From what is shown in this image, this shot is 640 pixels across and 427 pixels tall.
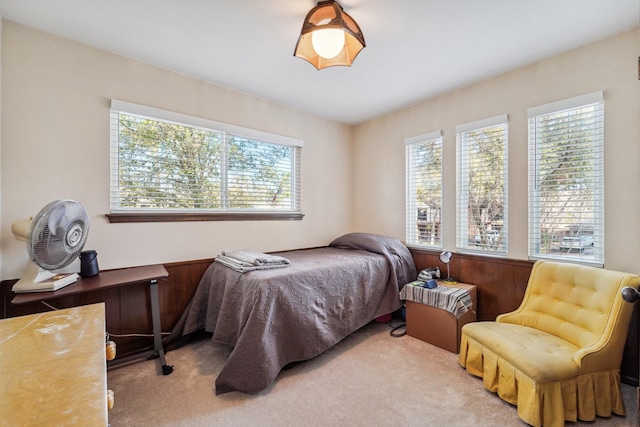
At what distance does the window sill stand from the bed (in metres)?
0.50

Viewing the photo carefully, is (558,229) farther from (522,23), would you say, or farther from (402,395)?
(402,395)

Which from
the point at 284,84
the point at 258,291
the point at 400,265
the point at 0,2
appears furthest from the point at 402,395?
the point at 0,2

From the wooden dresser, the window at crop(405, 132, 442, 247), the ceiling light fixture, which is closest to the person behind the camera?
the wooden dresser

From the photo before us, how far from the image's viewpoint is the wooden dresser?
619 millimetres

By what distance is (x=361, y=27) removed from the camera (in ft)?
6.19

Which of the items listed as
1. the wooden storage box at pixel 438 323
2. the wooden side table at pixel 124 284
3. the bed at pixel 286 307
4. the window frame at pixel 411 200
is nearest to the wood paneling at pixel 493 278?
the wooden storage box at pixel 438 323

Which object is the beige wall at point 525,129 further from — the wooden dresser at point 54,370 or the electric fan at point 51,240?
the electric fan at point 51,240

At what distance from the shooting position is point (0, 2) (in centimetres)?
167

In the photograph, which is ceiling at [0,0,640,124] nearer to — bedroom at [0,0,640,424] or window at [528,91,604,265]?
bedroom at [0,0,640,424]

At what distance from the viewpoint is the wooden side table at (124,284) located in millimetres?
1630

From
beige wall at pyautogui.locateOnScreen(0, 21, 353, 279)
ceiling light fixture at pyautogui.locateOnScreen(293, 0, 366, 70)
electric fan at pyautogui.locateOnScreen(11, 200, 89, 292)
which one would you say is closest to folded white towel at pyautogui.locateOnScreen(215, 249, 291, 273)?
beige wall at pyautogui.locateOnScreen(0, 21, 353, 279)

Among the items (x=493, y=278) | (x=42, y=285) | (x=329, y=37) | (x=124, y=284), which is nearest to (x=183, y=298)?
(x=124, y=284)

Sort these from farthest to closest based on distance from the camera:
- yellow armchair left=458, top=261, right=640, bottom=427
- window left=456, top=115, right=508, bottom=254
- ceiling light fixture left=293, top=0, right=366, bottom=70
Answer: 1. window left=456, top=115, right=508, bottom=254
2. ceiling light fixture left=293, top=0, right=366, bottom=70
3. yellow armchair left=458, top=261, right=640, bottom=427

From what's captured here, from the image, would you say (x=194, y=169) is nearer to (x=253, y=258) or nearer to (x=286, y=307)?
(x=253, y=258)
